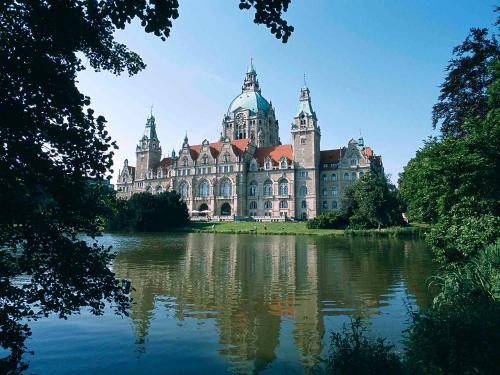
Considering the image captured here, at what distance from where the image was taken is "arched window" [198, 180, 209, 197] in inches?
3570

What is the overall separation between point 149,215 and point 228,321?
55.7 meters

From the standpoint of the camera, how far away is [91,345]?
9.39 metres

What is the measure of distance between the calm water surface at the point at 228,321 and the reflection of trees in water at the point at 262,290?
4cm

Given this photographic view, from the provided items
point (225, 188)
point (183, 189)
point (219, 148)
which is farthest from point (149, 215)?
point (219, 148)

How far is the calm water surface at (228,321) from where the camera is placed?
27.7ft

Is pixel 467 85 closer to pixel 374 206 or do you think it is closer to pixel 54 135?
pixel 54 135

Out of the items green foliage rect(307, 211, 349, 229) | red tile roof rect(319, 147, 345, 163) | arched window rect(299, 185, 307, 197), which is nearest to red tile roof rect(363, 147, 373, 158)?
red tile roof rect(319, 147, 345, 163)

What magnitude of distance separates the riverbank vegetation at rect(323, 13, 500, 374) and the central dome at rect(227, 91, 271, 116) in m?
76.9

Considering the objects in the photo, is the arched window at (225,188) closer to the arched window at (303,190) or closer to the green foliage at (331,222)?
the arched window at (303,190)

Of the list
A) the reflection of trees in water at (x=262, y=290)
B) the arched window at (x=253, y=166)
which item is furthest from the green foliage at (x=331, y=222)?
the reflection of trees in water at (x=262, y=290)

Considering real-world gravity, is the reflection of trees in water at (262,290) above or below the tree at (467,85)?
below

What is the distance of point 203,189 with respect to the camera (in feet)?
299

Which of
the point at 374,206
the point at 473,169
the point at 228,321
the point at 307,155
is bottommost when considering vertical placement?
the point at 228,321

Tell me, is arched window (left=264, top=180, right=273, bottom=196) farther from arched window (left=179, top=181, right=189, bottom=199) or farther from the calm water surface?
the calm water surface
